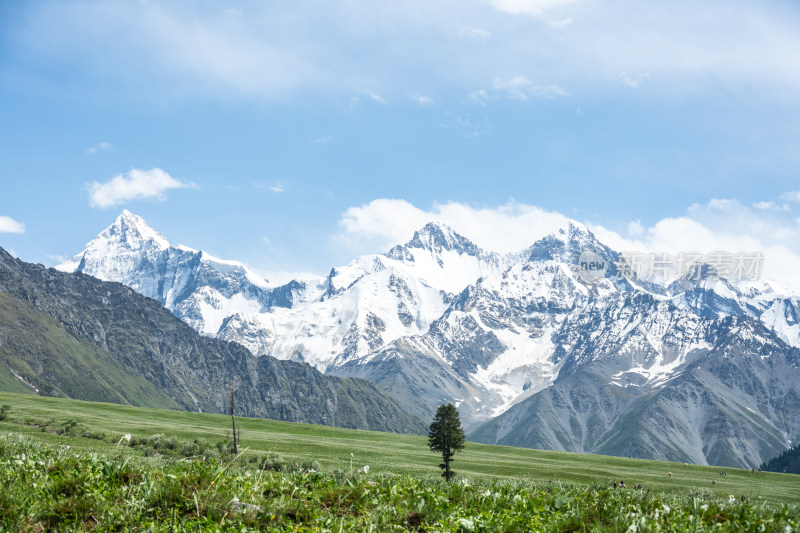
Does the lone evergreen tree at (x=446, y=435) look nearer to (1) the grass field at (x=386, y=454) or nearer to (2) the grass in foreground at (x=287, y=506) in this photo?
(1) the grass field at (x=386, y=454)

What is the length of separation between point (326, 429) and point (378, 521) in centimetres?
17476

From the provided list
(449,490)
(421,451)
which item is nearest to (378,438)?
(421,451)

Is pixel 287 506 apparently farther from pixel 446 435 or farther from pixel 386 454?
pixel 386 454

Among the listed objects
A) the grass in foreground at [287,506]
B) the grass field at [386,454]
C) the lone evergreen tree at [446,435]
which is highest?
the grass in foreground at [287,506]

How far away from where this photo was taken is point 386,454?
11812 cm

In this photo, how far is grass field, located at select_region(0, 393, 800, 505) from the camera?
76.4 metres

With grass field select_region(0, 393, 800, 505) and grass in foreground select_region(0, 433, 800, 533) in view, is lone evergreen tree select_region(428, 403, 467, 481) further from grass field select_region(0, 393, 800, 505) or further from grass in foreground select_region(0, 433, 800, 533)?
grass in foreground select_region(0, 433, 800, 533)

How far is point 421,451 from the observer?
134m

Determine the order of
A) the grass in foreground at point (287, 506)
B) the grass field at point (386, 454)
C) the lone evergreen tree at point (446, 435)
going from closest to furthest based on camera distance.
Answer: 1. the grass in foreground at point (287, 506)
2. the lone evergreen tree at point (446, 435)
3. the grass field at point (386, 454)

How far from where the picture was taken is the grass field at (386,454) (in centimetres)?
7638

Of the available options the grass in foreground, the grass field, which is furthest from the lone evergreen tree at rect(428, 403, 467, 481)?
the grass in foreground

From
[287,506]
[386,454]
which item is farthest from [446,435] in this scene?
[287,506]

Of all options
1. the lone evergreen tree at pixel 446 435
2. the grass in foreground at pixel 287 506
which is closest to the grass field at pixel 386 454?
the lone evergreen tree at pixel 446 435

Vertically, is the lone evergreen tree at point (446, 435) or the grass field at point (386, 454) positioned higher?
the lone evergreen tree at point (446, 435)
